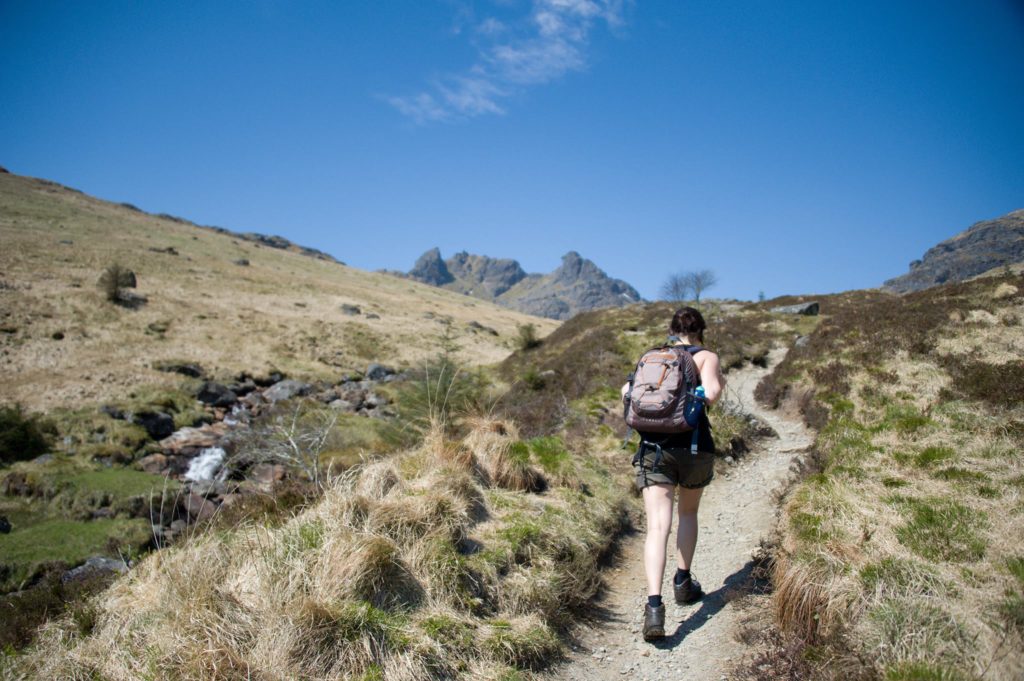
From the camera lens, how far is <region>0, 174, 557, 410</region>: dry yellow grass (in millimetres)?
27234

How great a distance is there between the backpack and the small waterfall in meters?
16.7

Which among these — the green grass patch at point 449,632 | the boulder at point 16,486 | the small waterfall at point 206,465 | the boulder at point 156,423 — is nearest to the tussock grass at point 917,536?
the green grass patch at point 449,632

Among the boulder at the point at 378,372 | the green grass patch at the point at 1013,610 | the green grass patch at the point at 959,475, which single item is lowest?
the boulder at the point at 378,372

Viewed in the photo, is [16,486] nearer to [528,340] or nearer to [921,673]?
[921,673]

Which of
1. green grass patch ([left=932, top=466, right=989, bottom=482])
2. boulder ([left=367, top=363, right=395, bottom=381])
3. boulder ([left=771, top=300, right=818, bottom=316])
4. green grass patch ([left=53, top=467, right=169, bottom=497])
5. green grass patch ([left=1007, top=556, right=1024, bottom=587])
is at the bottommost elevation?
green grass patch ([left=53, top=467, right=169, bottom=497])

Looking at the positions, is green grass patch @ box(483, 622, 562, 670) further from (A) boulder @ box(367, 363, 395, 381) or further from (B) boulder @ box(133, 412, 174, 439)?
(A) boulder @ box(367, 363, 395, 381)

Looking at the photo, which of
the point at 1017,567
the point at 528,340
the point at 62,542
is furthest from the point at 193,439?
the point at 1017,567

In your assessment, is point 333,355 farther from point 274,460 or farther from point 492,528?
point 492,528

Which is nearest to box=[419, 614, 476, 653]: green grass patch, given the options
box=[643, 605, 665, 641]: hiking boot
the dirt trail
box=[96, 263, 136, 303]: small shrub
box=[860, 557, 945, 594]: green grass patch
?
the dirt trail

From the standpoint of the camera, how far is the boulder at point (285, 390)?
1125 inches

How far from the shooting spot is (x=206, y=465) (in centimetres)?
1808

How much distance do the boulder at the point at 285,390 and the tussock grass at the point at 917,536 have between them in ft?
89.2

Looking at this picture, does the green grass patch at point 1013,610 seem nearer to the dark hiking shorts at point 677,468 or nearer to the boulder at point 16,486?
the dark hiking shorts at point 677,468

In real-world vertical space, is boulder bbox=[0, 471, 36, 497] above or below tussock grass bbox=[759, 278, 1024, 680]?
below
